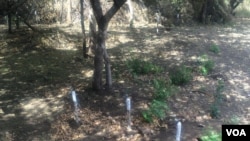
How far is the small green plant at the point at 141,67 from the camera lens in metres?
12.1

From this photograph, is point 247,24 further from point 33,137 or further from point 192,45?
point 33,137

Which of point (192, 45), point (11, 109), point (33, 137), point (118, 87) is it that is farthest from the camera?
point (192, 45)

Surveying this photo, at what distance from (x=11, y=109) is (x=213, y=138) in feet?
17.8

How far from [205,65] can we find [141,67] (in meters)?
2.67

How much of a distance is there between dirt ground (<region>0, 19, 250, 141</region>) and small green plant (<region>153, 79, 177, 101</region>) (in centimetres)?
25

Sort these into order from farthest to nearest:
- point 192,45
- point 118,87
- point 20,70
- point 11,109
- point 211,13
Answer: point 211,13 → point 192,45 → point 20,70 → point 118,87 → point 11,109

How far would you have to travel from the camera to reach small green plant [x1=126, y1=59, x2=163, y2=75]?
12125 mm

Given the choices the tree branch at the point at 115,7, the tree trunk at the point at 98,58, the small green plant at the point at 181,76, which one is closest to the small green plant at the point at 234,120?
the small green plant at the point at 181,76

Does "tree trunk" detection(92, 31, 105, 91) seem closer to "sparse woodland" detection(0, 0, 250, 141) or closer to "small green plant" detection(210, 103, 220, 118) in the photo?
"sparse woodland" detection(0, 0, 250, 141)

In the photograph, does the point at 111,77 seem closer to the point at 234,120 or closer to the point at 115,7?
the point at 115,7

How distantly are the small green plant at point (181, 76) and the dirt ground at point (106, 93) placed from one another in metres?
0.28

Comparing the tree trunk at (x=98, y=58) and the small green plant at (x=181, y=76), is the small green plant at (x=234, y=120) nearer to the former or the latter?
the small green plant at (x=181, y=76)

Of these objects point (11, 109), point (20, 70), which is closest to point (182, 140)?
point (11, 109)

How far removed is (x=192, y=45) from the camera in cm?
1667
